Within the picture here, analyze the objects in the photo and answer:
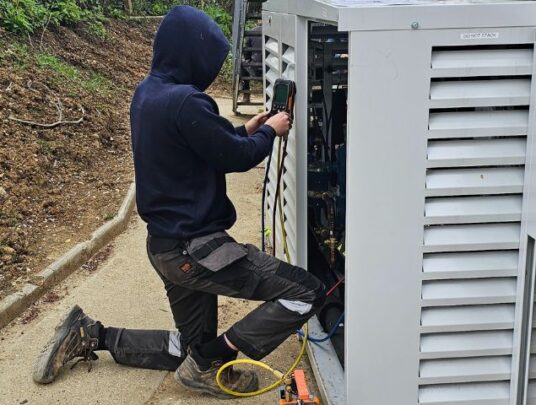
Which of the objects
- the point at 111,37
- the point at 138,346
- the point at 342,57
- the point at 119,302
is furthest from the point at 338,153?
the point at 111,37

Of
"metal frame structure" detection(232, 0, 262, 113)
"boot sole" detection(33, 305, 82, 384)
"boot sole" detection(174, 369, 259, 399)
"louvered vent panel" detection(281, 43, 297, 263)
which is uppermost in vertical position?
"metal frame structure" detection(232, 0, 262, 113)

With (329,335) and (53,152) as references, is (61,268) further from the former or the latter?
(53,152)

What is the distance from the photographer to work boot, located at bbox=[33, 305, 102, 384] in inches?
138

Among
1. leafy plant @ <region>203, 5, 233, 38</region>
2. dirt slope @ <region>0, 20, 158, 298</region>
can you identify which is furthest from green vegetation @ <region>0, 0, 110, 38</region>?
leafy plant @ <region>203, 5, 233, 38</region>

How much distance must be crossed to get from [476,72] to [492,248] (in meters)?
0.68

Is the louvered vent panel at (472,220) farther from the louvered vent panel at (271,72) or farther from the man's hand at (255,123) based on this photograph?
the louvered vent panel at (271,72)

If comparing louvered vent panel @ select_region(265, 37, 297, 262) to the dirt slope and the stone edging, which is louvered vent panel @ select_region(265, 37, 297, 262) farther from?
the dirt slope

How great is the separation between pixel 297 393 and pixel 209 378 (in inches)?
→ 22.5

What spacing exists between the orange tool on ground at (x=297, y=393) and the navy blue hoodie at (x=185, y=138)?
2.60 ft

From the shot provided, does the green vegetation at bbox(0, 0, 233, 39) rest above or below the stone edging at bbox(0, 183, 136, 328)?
above

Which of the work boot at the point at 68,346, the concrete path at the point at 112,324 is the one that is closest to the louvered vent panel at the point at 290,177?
the concrete path at the point at 112,324

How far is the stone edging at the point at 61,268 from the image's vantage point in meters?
4.25

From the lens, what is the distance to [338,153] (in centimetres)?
360

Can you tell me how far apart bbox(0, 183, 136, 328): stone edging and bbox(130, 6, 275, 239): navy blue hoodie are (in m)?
1.62
